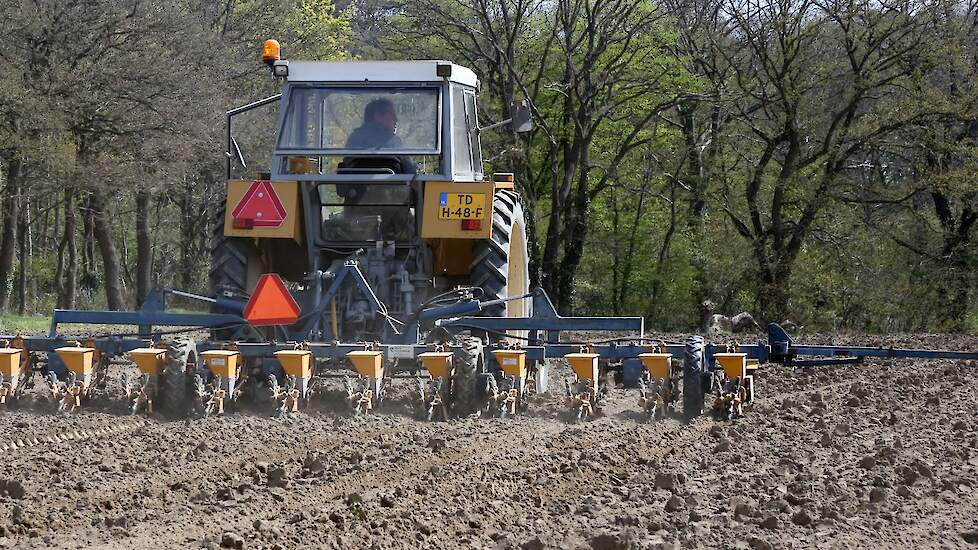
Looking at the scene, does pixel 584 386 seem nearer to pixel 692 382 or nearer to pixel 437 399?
pixel 692 382

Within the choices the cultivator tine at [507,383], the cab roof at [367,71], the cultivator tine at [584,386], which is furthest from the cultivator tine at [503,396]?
the cab roof at [367,71]

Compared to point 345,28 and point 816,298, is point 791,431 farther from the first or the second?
point 345,28

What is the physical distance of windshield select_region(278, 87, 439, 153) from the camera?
951 cm

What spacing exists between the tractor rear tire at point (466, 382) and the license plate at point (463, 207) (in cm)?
128

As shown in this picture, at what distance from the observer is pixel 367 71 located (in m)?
9.58

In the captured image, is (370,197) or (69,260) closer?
(370,197)

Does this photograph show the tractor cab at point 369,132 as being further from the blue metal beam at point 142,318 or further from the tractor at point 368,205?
the blue metal beam at point 142,318

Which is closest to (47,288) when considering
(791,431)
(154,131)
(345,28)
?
(345,28)

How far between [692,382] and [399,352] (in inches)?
75.3

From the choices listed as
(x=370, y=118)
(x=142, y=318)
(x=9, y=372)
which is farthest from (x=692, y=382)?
(x=9, y=372)

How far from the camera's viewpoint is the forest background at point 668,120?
2133cm

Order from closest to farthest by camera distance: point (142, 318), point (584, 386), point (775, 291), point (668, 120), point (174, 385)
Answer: point (174, 385)
point (584, 386)
point (142, 318)
point (775, 291)
point (668, 120)

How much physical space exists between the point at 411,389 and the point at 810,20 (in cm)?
1593

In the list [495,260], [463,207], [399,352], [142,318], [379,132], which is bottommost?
[399,352]
